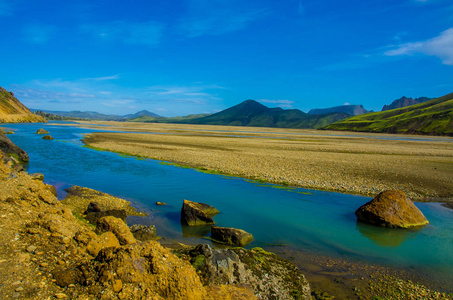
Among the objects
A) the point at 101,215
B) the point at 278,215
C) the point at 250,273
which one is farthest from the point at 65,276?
the point at 278,215

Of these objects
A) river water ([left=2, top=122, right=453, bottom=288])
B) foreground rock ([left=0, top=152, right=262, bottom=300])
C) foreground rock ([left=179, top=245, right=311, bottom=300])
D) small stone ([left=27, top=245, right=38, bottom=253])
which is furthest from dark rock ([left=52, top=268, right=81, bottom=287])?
river water ([left=2, top=122, right=453, bottom=288])

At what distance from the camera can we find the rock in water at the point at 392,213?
15711 millimetres

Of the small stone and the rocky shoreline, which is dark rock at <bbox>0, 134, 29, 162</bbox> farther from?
the small stone

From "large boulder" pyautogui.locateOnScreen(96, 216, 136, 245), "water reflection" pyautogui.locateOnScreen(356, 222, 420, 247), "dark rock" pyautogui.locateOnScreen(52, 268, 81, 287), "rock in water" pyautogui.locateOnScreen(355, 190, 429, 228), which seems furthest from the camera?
"rock in water" pyautogui.locateOnScreen(355, 190, 429, 228)

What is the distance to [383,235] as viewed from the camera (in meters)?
14.7

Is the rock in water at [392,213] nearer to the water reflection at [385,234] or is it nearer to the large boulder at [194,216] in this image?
the water reflection at [385,234]

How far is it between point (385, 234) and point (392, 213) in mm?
1738

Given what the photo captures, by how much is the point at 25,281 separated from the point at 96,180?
759 inches

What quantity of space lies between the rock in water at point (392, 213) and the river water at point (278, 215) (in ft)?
1.75

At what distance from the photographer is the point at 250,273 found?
8492 millimetres

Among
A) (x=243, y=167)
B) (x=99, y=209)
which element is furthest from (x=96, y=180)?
(x=243, y=167)

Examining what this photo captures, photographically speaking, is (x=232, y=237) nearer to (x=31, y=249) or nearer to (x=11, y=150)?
(x=31, y=249)

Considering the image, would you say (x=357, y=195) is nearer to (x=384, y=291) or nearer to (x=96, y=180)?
(x=384, y=291)

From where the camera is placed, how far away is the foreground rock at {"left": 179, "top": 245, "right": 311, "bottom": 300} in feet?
26.4
